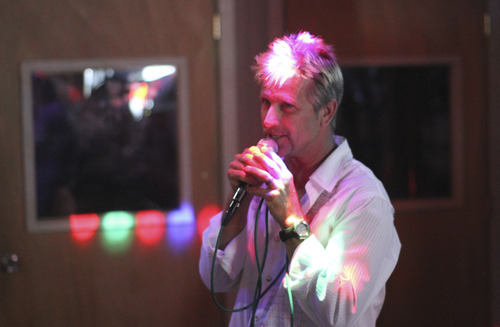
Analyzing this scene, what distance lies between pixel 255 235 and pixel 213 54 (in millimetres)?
1324

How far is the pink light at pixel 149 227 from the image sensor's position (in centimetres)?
247

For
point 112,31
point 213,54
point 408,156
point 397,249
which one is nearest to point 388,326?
point 408,156

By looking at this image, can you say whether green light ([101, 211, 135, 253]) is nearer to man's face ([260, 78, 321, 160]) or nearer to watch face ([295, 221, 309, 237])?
man's face ([260, 78, 321, 160])

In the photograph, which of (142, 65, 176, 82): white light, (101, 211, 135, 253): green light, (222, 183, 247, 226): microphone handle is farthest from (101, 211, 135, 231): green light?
(222, 183, 247, 226): microphone handle

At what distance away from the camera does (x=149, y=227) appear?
2479 millimetres

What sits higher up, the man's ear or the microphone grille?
the man's ear

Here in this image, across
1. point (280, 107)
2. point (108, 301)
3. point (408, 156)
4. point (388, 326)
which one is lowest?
point (388, 326)

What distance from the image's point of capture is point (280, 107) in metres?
1.46

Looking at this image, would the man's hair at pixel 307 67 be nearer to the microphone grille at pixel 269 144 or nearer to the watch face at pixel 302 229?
the microphone grille at pixel 269 144

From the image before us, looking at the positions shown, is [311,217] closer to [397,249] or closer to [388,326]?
[397,249]

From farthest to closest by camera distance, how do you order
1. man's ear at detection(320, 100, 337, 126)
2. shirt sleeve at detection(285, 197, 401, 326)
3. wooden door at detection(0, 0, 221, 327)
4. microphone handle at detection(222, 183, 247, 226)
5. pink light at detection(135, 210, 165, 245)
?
pink light at detection(135, 210, 165, 245)
wooden door at detection(0, 0, 221, 327)
man's ear at detection(320, 100, 337, 126)
microphone handle at detection(222, 183, 247, 226)
shirt sleeve at detection(285, 197, 401, 326)

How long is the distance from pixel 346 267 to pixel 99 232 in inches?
61.8

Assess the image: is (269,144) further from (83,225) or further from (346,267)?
(83,225)

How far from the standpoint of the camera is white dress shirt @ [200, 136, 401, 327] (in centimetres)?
123
